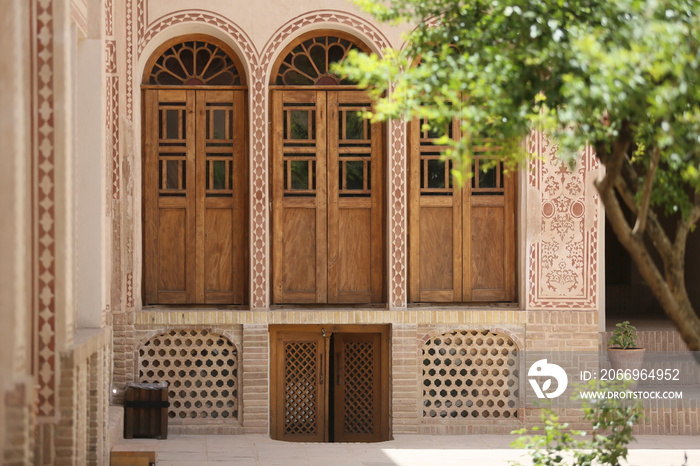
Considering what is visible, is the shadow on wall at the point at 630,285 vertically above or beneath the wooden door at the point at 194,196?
beneath

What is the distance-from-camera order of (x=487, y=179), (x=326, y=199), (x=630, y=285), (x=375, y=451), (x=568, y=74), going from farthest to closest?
(x=630, y=285) < (x=487, y=179) < (x=326, y=199) < (x=375, y=451) < (x=568, y=74)

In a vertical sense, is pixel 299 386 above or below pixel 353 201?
below

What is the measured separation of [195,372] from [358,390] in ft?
5.36

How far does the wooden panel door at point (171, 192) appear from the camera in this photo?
1072 centimetres

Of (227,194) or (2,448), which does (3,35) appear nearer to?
(2,448)

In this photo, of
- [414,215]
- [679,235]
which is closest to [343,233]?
[414,215]

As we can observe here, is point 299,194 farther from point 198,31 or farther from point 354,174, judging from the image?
point 198,31

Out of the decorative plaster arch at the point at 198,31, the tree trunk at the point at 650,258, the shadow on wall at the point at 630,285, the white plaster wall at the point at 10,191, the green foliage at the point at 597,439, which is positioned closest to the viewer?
the white plaster wall at the point at 10,191

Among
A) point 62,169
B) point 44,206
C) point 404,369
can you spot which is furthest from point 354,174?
point 44,206

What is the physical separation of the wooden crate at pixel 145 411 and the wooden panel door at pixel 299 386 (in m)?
1.14

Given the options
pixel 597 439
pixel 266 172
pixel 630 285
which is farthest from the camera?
pixel 630 285

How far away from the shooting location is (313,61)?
10812mm

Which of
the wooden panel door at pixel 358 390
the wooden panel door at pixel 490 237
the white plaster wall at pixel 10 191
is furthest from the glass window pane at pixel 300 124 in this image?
the white plaster wall at pixel 10 191

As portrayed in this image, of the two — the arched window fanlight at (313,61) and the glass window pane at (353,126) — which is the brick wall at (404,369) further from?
the arched window fanlight at (313,61)
